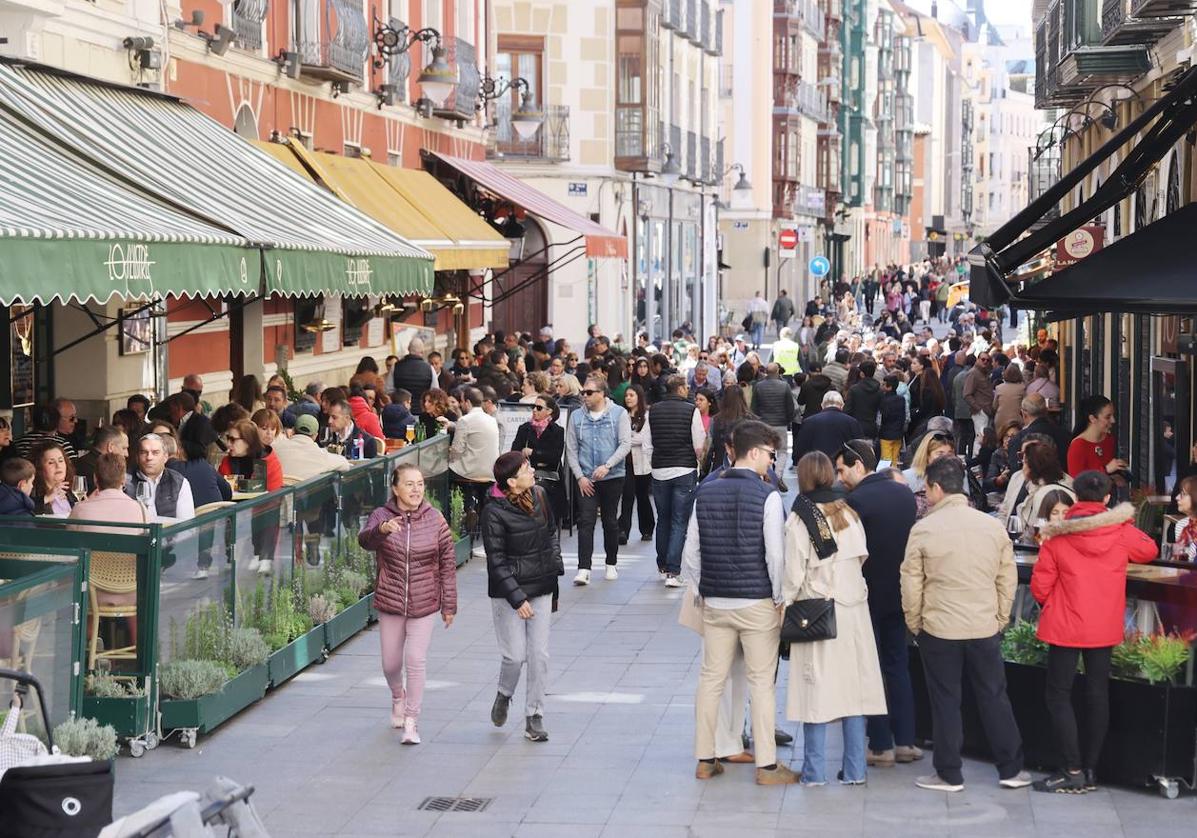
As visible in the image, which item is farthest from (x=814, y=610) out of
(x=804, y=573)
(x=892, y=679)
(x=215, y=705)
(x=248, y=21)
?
(x=248, y=21)

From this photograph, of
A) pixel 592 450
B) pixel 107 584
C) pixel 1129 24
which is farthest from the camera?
pixel 1129 24

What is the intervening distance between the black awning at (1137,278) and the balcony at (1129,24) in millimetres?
3813

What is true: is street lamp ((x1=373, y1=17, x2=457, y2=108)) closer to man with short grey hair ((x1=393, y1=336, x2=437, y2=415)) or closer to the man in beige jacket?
man with short grey hair ((x1=393, y1=336, x2=437, y2=415))

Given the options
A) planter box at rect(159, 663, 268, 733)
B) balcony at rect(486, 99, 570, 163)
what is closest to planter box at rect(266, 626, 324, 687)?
planter box at rect(159, 663, 268, 733)

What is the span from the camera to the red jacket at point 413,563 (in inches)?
417

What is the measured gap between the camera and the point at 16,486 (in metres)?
10.9

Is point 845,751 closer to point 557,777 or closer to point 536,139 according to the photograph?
point 557,777

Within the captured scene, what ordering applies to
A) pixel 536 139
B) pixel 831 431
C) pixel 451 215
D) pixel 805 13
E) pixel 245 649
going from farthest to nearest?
pixel 805 13
pixel 536 139
pixel 451 215
pixel 831 431
pixel 245 649

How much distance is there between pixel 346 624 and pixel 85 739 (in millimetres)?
4186

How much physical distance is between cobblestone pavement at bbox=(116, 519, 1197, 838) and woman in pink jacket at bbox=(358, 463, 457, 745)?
0.42 meters

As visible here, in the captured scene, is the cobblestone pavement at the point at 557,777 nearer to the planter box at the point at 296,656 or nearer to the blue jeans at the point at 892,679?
the planter box at the point at 296,656

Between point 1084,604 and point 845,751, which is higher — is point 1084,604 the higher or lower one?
the higher one

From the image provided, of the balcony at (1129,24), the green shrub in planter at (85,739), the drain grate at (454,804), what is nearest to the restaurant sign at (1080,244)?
the balcony at (1129,24)

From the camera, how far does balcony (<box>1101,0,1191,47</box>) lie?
16.1 meters
